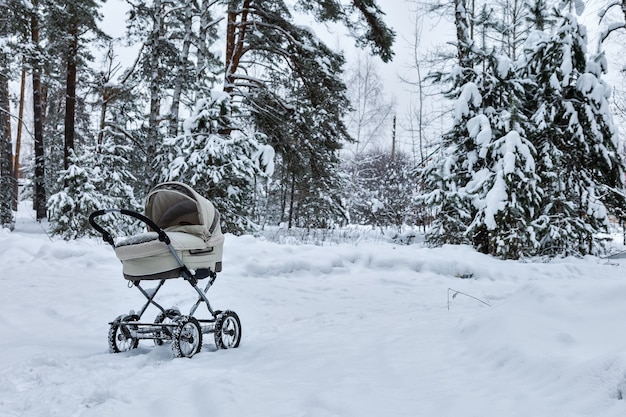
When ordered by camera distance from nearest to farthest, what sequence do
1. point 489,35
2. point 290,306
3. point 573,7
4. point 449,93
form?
point 290,306 → point 449,93 → point 573,7 → point 489,35

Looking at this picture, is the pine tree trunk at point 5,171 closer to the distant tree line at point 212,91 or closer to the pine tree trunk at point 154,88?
the distant tree line at point 212,91

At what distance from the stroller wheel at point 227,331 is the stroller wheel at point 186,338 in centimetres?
20

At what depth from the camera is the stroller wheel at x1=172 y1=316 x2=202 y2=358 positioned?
3309 millimetres

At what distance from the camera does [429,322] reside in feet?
14.1

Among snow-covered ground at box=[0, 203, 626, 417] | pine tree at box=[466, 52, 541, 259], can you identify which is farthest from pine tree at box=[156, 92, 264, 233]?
pine tree at box=[466, 52, 541, 259]

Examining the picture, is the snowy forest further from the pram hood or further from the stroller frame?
the stroller frame

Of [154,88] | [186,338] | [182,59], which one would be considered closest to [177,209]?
[186,338]

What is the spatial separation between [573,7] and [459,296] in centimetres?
981

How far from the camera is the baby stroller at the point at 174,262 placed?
3354 mm

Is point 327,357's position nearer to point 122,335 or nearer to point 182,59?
point 122,335

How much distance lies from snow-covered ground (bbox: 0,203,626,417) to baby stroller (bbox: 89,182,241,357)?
16cm

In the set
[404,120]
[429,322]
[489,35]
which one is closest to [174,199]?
[429,322]

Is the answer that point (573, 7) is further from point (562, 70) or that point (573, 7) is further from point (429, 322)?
point (429, 322)

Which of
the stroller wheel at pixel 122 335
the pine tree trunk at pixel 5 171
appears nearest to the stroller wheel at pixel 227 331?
the stroller wheel at pixel 122 335
